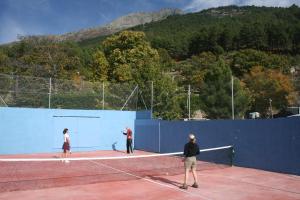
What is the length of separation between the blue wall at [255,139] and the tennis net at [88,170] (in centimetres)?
61

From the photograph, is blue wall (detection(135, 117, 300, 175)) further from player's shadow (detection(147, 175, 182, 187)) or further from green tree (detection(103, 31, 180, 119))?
green tree (detection(103, 31, 180, 119))

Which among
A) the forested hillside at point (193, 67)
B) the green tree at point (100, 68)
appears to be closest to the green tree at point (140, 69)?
the forested hillside at point (193, 67)

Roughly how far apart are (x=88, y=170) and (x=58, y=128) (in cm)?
927

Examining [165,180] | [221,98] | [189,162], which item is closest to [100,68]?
[221,98]

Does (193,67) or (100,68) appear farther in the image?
(193,67)

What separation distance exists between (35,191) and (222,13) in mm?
149084

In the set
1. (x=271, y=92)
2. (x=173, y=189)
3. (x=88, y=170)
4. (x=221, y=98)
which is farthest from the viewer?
(x=271, y=92)

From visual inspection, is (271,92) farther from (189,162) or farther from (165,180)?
(189,162)

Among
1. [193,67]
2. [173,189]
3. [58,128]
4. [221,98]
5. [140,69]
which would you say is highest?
[193,67]

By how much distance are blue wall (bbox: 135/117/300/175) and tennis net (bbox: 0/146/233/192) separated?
1.99 ft

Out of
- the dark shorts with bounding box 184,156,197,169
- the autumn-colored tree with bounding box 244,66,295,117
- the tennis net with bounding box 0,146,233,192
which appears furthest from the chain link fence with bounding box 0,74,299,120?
the autumn-colored tree with bounding box 244,66,295,117

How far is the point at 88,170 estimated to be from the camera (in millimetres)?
15047

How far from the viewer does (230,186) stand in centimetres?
1179

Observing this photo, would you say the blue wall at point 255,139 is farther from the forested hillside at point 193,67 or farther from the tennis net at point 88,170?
the forested hillside at point 193,67
